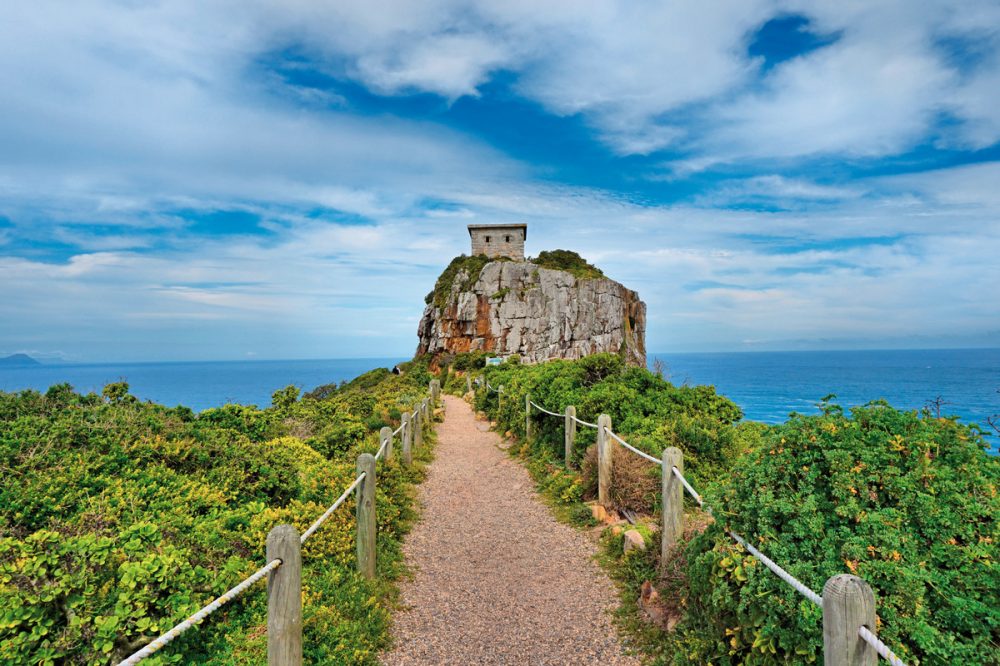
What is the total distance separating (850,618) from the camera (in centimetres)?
232

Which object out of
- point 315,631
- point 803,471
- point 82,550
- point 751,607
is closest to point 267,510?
point 315,631

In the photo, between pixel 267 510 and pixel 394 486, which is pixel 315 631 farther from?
pixel 394 486

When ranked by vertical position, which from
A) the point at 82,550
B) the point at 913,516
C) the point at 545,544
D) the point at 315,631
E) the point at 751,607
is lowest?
the point at 545,544

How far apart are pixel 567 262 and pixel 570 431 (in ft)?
173

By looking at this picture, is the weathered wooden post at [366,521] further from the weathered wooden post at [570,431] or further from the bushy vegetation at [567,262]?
the bushy vegetation at [567,262]

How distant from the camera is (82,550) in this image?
337 cm

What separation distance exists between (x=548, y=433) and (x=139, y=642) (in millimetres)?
8954

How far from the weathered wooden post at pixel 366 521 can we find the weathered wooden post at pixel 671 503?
2.98 m

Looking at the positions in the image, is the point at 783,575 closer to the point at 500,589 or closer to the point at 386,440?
the point at 500,589

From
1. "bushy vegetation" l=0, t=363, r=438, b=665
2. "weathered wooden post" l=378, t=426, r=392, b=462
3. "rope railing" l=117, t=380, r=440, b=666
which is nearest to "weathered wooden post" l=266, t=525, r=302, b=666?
"rope railing" l=117, t=380, r=440, b=666

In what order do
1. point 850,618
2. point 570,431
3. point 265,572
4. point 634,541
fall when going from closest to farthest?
point 850,618 < point 265,572 < point 634,541 < point 570,431

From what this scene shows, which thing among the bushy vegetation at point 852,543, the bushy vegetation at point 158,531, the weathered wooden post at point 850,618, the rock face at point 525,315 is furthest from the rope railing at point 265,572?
the rock face at point 525,315

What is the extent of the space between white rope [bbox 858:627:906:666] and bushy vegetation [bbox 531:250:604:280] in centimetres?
5228

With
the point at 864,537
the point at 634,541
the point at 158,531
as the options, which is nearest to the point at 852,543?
the point at 864,537
